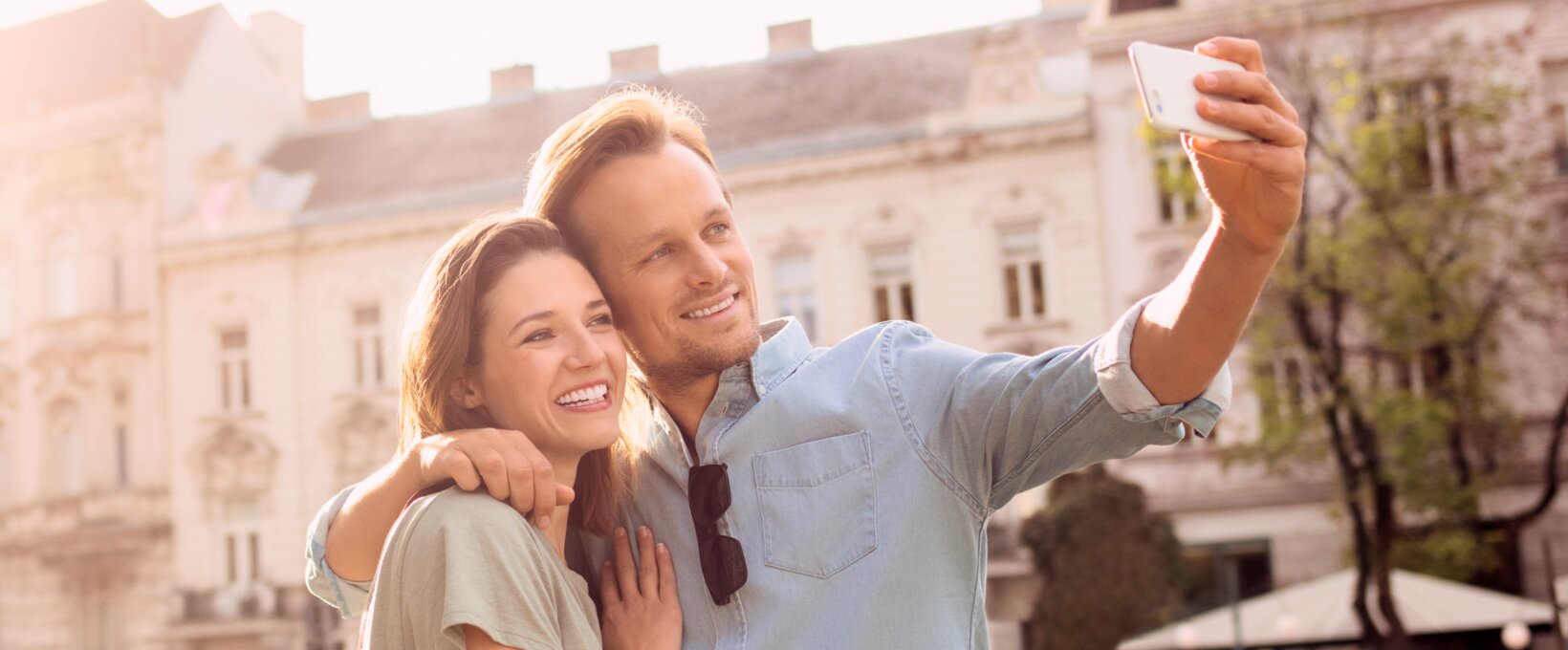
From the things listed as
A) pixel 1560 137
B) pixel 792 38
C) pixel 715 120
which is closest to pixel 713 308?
pixel 1560 137


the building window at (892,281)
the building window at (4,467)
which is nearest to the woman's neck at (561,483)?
the building window at (892,281)

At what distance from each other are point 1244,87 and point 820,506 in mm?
808

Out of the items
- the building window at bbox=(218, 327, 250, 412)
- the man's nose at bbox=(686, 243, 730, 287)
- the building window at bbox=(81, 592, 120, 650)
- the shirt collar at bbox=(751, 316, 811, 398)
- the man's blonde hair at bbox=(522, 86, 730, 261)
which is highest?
the building window at bbox=(218, 327, 250, 412)

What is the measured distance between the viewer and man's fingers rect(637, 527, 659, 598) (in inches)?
91.1

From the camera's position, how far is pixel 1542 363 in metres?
18.6

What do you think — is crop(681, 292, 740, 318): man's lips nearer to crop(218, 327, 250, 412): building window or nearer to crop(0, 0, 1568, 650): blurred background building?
crop(0, 0, 1568, 650): blurred background building

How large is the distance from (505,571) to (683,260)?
0.57 metres

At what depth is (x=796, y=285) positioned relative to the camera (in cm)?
2286

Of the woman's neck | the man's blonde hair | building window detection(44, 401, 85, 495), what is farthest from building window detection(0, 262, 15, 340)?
the woman's neck

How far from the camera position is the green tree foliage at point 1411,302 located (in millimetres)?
16312

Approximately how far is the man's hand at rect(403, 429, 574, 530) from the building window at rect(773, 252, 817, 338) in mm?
20434

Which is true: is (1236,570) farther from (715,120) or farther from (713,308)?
(713,308)

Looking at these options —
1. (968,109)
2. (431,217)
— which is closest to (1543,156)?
(968,109)

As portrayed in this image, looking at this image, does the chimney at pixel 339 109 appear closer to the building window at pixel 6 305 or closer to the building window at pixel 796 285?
the building window at pixel 6 305
